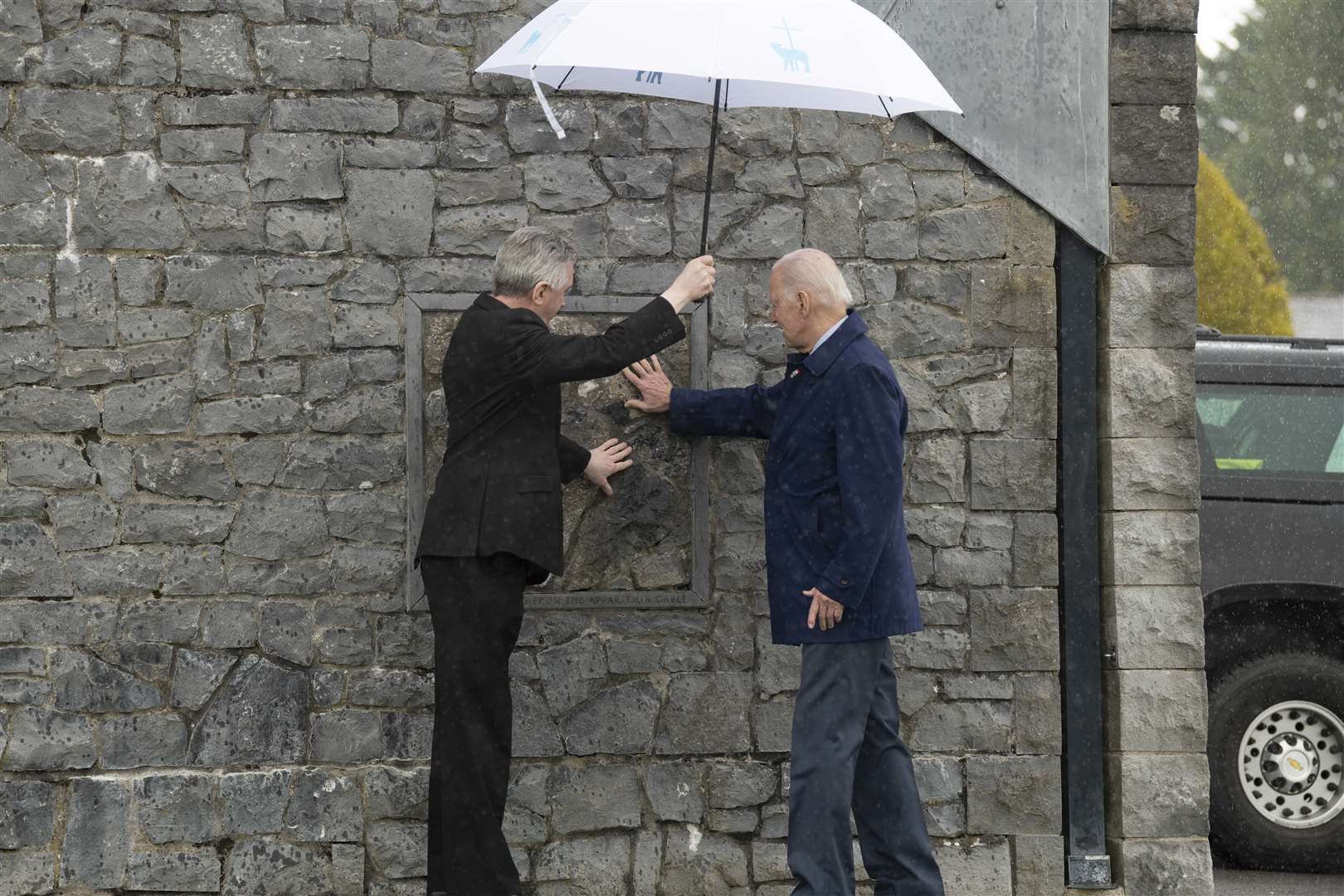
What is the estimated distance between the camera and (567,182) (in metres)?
5.50

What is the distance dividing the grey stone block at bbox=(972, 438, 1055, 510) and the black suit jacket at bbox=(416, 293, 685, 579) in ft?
4.58

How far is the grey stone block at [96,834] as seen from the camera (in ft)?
17.2

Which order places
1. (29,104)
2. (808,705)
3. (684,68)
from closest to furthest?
(684,68)
(808,705)
(29,104)

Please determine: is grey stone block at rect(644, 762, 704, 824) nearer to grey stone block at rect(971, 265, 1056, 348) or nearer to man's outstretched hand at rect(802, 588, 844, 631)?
man's outstretched hand at rect(802, 588, 844, 631)

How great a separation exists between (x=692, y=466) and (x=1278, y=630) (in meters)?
3.22

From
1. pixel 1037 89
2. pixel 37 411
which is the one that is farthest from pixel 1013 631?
pixel 37 411

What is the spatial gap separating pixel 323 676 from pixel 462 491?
1.08 meters

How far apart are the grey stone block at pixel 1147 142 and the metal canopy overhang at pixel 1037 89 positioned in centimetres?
5

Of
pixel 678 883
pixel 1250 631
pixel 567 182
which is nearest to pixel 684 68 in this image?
pixel 567 182

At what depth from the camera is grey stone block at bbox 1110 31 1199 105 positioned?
5688mm

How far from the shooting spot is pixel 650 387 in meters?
5.39

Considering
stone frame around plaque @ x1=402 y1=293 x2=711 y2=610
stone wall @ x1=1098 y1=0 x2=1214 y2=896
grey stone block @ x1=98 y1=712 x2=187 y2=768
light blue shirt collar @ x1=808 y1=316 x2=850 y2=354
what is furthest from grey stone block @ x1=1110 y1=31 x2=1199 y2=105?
grey stone block @ x1=98 y1=712 x2=187 y2=768

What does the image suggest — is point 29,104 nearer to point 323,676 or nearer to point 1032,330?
A: point 323,676

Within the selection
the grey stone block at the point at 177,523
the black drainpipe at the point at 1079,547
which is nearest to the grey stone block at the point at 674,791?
the black drainpipe at the point at 1079,547
